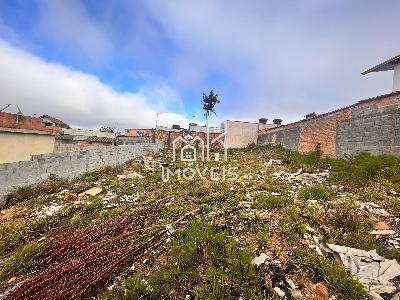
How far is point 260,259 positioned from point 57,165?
9.06 m

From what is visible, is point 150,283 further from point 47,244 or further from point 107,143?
point 107,143

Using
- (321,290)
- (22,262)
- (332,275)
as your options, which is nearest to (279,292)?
(321,290)

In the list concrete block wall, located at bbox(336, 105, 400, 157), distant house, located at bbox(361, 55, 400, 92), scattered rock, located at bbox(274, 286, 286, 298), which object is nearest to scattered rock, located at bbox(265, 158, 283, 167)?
concrete block wall, located at bbox(336, 105, 400, 157)

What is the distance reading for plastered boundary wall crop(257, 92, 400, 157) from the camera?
333 inches

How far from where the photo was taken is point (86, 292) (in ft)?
12.3

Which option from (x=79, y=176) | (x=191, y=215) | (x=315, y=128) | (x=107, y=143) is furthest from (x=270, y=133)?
(x=191, y=215)

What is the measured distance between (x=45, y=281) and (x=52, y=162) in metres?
7.10

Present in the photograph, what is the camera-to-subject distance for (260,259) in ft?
12.6

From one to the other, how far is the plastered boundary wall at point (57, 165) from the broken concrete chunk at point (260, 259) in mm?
7714

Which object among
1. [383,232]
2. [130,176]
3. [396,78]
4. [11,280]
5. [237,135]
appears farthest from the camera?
[237,135]

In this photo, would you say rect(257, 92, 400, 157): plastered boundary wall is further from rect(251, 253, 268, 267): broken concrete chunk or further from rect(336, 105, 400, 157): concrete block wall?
rect(251, 253, 268, 267): broken concrete chunk

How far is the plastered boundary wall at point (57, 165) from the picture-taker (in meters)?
8.17

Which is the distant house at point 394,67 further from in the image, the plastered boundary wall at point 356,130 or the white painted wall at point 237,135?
the white painted wall at point 237,135

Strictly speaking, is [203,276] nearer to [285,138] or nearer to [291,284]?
[291,284]
